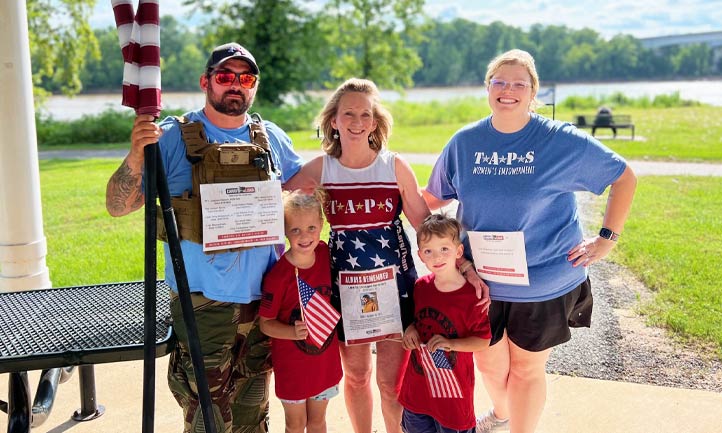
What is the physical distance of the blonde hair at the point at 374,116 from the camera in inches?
122

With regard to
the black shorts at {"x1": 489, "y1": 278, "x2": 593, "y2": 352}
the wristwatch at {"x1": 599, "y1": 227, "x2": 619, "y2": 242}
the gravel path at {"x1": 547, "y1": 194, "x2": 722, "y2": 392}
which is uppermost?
the wristwatch at {"x1": 599, "y1": 227, "x2": 619, "y2": 242}

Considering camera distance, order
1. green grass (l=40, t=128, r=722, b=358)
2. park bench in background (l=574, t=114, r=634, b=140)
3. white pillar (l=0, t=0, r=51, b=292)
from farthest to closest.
Result: park bench in background (l=574, t=114, r=634, b=140), green grass (l=40, t=128, r=722, b=358), white pillar (l=0, t=0, r=51, b=292)

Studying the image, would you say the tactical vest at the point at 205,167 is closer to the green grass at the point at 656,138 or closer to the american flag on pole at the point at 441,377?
the american flag on pole at the point at 441,377

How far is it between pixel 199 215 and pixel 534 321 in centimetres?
151

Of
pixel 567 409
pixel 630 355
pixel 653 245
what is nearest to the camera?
pixel 567 409

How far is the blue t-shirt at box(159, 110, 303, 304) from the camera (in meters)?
2.76

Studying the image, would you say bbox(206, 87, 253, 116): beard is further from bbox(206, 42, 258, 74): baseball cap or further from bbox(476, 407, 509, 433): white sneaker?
bbox(476, 407, 509, 433): white sneaker

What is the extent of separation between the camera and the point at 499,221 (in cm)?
300

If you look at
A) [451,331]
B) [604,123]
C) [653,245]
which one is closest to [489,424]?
[451,331]

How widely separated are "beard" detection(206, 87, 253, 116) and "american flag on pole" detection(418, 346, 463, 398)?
1266mm

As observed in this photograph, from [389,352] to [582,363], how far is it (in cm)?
193

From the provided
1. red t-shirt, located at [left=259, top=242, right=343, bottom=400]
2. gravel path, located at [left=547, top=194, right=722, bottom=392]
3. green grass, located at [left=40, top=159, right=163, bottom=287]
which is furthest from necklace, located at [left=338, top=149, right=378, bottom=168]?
green grass, located at [left=40, top=159, right=163, bottom=287]

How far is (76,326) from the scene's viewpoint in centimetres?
308

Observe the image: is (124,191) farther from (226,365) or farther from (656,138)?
(656,138)
